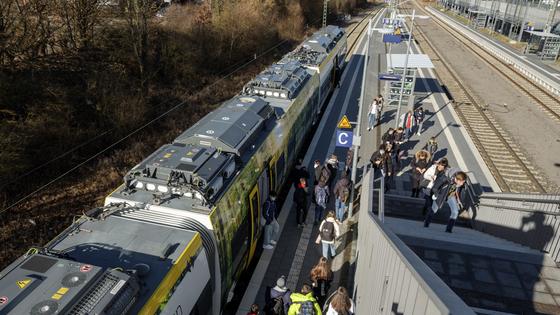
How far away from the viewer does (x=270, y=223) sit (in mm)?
11266

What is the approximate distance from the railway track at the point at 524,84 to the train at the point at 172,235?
75.0ft

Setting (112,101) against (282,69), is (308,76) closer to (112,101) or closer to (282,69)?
(282,69)

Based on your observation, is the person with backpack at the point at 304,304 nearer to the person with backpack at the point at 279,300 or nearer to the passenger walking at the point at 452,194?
the person with backpack at the point at 279,300

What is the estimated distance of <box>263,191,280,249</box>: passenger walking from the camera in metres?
10.8

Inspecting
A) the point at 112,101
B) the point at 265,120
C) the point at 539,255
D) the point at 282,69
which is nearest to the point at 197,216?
the point at 265,120

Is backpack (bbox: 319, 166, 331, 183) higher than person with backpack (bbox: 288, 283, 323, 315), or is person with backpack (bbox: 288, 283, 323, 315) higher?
backpack (bbox: 319, 166, 331, 183)

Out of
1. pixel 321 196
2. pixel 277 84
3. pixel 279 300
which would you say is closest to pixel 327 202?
pixel 321 196

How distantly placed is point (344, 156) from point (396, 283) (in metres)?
13.1

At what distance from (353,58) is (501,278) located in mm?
34825

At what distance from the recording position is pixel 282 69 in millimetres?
17203

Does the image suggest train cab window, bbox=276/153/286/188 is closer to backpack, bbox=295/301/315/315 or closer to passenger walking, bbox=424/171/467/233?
passenger walking, bbox=424/171/467/233

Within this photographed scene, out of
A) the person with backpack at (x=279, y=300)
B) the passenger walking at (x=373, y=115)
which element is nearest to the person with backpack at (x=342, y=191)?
the person with backpack at (x=279, y=300)

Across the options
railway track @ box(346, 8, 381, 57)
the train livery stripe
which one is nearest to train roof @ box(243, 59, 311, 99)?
the train livery stripe

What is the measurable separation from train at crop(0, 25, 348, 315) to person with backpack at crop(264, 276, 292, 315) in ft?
3.63
